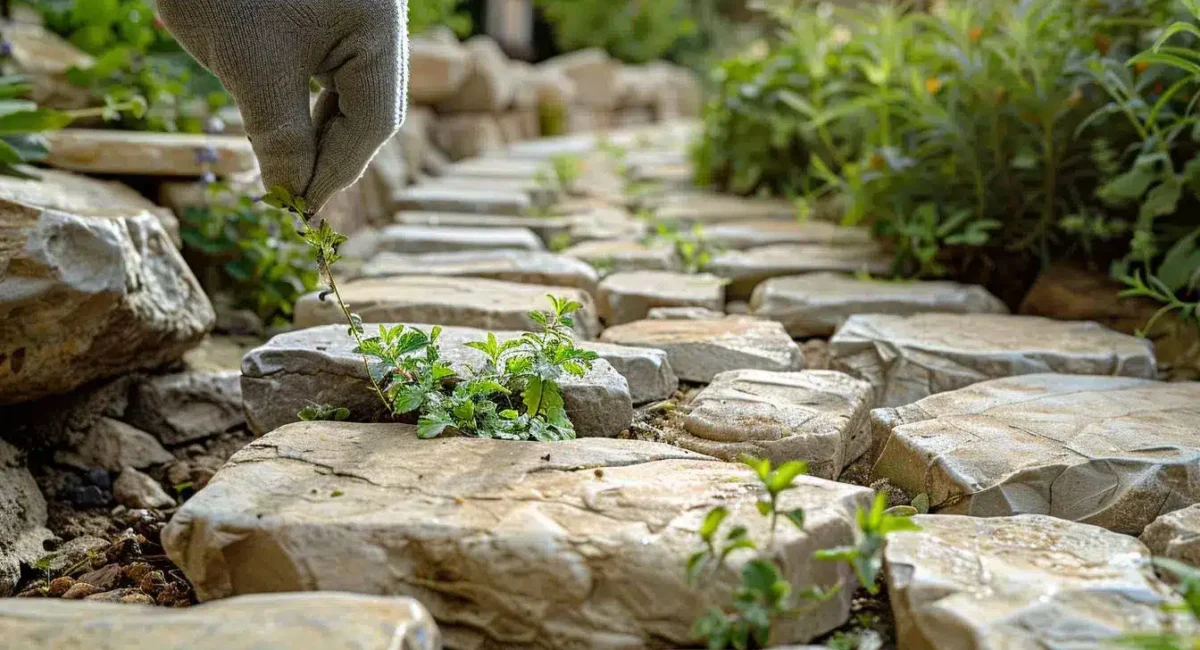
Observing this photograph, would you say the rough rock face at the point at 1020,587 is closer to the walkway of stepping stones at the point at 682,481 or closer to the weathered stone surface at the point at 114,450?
the walkway of stepping stones at the point at 682,481

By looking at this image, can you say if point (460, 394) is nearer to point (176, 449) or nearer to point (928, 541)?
point (928, 541)

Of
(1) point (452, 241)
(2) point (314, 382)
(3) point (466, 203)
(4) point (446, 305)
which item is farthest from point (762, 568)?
(3) point (466, 203)

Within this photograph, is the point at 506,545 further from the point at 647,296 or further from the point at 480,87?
the point at 480,87

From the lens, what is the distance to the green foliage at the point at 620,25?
10383mm

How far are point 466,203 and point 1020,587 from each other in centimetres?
303

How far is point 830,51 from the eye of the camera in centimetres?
421

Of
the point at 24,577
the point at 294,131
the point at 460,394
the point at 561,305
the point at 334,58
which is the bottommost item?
the point at 24,577

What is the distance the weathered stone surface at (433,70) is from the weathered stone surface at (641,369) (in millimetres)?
3362

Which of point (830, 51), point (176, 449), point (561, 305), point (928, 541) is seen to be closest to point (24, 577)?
point (176, 449)

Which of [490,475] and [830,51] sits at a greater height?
[830,51]

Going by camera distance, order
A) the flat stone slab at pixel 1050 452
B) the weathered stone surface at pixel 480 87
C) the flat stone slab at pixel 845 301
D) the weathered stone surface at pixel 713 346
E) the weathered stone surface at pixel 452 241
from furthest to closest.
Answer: the weathered stone surface at pixel 480 87
the weathered stone surface at pixel 452 241
the flat stone slab at pixel 845 301
the weathered stone surface at pixel 713 346
the flat stone slab at pixel 1050 452

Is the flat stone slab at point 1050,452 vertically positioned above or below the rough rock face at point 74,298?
below

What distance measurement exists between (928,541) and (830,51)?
3.19 meters

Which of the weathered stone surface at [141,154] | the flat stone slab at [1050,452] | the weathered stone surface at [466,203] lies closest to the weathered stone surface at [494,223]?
the weathered stone surface at [466,203]
